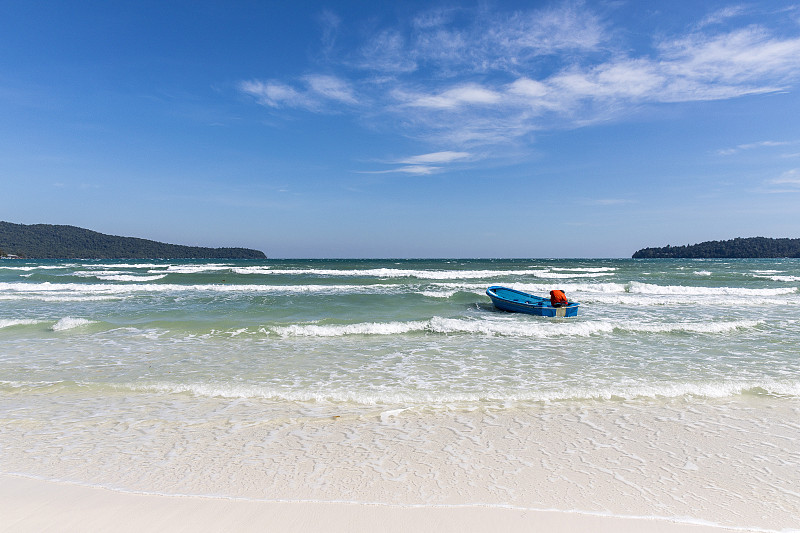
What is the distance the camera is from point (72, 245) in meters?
123

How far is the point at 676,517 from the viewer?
314 cm

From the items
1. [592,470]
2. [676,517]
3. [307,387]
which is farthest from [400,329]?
[676,517]

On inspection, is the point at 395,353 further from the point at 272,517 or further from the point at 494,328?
the point at 272,517

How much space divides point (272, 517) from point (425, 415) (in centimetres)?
270

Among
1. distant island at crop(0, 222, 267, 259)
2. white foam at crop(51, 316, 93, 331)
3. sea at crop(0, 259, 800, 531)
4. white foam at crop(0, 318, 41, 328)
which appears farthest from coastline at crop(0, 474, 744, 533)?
distant island at crop(0, 222, 267, 259)

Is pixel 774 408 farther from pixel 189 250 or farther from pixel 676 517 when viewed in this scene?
pixel 189 250

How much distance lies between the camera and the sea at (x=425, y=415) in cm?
358

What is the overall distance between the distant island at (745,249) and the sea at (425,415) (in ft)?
447

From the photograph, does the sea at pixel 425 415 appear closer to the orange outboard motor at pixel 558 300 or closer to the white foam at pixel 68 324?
the white foam at pixel 68 324

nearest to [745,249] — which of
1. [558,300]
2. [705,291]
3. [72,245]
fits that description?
[705,291]

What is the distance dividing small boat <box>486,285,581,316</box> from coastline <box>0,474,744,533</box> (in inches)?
518

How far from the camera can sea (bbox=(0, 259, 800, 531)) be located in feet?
11.7

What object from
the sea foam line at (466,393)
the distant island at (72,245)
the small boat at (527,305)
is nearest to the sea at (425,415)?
the sea foam line at (466,393)

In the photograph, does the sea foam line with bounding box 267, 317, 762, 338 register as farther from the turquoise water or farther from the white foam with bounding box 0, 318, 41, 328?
the white foam with bounding box 0, 318, 41, 328
